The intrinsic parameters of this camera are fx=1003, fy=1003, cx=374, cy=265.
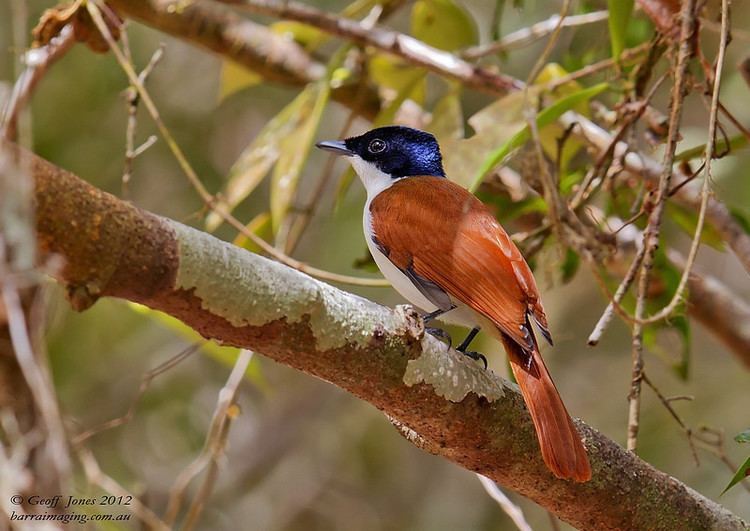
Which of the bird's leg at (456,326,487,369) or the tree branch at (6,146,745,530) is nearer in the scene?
the tree branch at (6,146,745,530)

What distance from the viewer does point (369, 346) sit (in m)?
1.81

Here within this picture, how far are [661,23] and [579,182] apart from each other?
2.17 ft

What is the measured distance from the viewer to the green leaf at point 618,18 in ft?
9.88

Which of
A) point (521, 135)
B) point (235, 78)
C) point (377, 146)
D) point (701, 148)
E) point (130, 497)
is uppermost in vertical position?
point (701, 148)

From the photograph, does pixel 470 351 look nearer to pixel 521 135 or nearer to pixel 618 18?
pixel 521 135

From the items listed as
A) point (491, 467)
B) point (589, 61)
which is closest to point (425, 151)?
point (589, 61)

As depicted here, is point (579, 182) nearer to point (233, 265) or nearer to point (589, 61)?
point (589, 61)

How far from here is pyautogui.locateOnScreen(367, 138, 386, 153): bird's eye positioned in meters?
3.45

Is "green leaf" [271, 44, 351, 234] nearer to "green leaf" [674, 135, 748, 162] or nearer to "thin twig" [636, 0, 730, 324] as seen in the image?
"green leaf" [674, 135, 748, 162]

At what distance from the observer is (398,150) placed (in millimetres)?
3451

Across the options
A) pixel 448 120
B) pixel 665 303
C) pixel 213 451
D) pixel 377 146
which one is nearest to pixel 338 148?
pixel 377 146

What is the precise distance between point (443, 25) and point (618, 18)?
1.12m

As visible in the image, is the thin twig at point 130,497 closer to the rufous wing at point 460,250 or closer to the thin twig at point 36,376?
the thin twig at point 36,376

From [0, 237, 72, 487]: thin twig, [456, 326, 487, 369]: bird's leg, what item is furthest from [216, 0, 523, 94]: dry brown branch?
[0, 237, 72, 487]: thin twig
